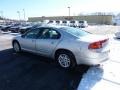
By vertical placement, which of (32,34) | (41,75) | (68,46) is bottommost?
(41,75)

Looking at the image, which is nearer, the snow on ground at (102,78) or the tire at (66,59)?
the snow on ground at (102,78)

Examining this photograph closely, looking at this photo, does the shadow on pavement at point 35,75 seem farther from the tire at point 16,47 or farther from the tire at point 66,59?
the tire at point 16,47

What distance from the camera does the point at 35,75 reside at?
542 cm

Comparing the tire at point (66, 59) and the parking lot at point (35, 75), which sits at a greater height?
the tire at point (66, 59)

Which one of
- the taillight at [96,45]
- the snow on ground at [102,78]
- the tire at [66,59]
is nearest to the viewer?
the snow on ground at [102,78]

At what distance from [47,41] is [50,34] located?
0.96 ft

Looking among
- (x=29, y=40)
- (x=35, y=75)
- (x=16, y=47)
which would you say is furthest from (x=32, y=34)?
(x=35, y=75)

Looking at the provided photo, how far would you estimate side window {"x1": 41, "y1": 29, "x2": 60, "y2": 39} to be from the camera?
627 centimetres

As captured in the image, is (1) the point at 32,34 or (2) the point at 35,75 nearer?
(2) the point at 35,75

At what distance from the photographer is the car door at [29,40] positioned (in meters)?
7.15

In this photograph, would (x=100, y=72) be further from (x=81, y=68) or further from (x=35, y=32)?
(x=35, y=32)

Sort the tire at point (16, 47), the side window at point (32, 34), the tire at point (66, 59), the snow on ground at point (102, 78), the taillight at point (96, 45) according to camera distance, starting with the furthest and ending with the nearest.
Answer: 1. the tire at point (16, 47)
2. the side window at point (32, 34)
3. the tire at point (66, 59)
4. the taillight at point (96, 45)
5. the snow on ground at point (102, 78)

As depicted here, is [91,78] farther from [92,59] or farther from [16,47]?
[16,47]

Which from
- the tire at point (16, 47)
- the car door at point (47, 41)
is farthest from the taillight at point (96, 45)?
the tire at point (16, 47)
